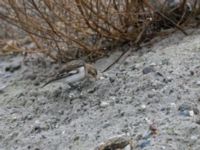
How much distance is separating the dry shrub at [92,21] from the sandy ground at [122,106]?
0.44ft

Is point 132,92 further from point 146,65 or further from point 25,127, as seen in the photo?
point 25,127

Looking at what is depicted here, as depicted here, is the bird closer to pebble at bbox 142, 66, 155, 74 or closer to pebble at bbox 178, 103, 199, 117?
pebble at bbox 142, 66, 155, 74

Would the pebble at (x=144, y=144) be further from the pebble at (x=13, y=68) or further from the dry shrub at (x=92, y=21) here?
the pebble at (x=13, y=68)

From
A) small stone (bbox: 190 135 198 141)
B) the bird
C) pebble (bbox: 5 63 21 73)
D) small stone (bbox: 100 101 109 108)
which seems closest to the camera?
small stone (bbox: 190 135 198 141)

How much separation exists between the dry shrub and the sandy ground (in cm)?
14

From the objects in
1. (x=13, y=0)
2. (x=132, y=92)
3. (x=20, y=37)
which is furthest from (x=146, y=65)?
Answer: (x=20, y=37)

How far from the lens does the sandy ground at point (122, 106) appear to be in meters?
2.69

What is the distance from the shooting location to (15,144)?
10.0 feet

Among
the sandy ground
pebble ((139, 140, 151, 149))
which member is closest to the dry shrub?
the sandy ground

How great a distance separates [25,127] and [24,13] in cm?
72

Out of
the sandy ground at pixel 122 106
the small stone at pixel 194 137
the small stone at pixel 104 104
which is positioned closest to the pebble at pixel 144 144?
the sandy ground at pixel 122 106

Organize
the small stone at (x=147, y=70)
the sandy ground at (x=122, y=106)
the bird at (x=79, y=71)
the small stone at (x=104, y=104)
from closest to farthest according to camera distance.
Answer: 1. the sandy ground at (x=122, y=106)
2. the small stone at (x=104, y=104)
3. the small stone at (x=147, y=70)
4. the bird at (x=79, y=71)

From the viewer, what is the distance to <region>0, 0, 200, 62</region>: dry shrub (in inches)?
133

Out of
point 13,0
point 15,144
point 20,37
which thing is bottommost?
point 15,144
